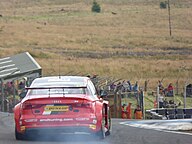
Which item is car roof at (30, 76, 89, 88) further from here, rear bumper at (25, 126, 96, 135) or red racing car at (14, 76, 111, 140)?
rear bumper at (25, 126, 96, 135)

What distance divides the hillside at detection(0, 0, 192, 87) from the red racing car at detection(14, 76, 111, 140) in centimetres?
3451

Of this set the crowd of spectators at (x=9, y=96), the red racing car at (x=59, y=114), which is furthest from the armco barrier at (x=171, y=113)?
the red racing car at (x=59, y=114)

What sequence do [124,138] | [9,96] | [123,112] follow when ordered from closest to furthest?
1. [124,138]
2. [123,112]
3. [9,96]

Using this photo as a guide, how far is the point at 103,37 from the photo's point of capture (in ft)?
305

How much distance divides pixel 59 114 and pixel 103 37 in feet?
263

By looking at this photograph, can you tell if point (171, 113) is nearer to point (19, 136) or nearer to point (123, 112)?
point (123, 112)

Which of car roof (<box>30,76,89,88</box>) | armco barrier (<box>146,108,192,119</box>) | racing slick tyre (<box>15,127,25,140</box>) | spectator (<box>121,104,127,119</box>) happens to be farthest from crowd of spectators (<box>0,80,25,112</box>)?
racing slick tyre (<box>15,127,25,140</box>)

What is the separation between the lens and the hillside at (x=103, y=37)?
62562mm

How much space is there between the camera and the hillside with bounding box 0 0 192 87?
6256cm

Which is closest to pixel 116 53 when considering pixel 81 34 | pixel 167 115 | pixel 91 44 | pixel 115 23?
pixel 91 44

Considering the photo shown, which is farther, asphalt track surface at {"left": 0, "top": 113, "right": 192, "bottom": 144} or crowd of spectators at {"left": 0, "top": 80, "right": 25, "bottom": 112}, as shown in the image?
crowd of spectators at {"left": 0, "top": 80, "right": 25, "bottom": 112}

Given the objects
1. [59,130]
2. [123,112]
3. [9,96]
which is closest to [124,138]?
[59,130]

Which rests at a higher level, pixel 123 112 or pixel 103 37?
pixel 103 37

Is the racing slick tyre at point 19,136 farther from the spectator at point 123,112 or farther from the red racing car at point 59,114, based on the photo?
the spectator at point 123,112
